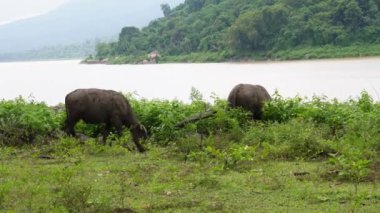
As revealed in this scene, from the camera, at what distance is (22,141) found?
1259 cm

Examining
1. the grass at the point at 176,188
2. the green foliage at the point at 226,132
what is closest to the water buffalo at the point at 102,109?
the green foliage at the point at 226,132

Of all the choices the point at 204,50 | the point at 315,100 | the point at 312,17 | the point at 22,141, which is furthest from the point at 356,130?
the point at 204,50

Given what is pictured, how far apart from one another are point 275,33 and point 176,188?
5584cm

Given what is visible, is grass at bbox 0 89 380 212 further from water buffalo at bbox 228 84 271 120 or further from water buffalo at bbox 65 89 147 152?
water buffalo at bbox 65 89 147 152

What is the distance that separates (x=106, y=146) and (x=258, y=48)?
53150 mm

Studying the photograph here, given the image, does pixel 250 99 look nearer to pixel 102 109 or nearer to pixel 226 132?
pixel 226 132

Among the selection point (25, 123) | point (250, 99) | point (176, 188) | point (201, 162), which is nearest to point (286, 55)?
point (250, 99)

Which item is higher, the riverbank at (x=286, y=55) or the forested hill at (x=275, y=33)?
the forested hill at (x=275, y=33)

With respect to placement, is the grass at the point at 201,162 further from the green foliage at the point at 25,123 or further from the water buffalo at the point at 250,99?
the water buffalo at the point at 250,99

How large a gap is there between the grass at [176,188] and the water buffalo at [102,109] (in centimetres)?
222

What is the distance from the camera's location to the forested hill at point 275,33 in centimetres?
5638

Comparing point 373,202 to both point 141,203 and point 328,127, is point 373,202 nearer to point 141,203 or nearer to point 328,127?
point 141,203

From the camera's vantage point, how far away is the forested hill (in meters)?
56.4

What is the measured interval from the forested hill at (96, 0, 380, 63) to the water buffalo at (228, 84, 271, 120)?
Answer: 4086 cm
